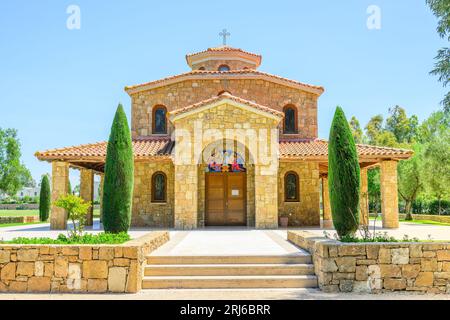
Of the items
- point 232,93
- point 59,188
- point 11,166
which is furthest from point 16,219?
point 232,93

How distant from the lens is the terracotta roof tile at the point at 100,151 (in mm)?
17203

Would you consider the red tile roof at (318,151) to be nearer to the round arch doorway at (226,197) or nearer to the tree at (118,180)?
the round arch doorway at (226,197)

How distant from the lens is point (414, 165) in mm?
29484

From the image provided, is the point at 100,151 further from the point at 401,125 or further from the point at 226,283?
the point at 401,125

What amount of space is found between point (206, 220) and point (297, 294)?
1134cm

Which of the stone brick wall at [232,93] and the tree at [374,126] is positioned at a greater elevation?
the tree at [374,126]

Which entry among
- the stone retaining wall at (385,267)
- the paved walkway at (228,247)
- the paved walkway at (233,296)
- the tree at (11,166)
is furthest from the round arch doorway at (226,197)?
the tree at (11,166)

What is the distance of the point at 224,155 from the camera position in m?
18.3

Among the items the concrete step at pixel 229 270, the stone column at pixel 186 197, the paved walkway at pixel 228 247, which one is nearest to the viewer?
the concrete step at pixel 229 270

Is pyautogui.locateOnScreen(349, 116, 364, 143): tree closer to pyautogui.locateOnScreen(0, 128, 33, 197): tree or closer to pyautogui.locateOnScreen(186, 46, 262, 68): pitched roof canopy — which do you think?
pyautogui.locateOnScreen(186, 46, 262, 68): pitched roof canopy

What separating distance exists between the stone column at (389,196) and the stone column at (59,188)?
578 inches
